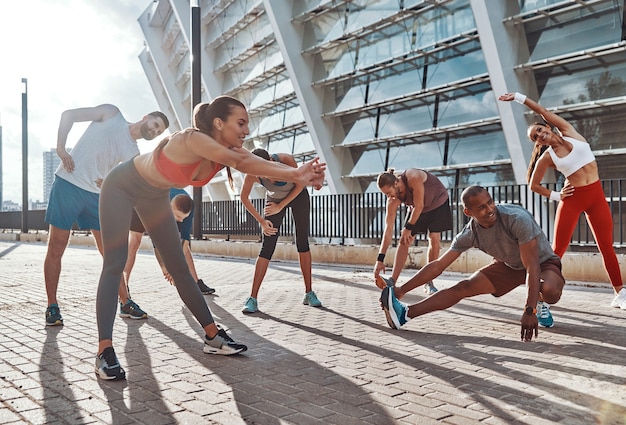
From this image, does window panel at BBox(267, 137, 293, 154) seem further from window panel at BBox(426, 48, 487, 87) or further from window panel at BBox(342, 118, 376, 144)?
window panel at BBox(426, 48, 487, 87)

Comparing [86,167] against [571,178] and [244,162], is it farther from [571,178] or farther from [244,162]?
[571,178]

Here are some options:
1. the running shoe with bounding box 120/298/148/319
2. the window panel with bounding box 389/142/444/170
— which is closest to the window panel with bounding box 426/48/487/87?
the window panel with bounding box 389/142/444/170

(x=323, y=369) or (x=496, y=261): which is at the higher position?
(x=496, y=261)

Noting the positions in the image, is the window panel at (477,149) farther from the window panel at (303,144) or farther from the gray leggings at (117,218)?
the gray leggings at (117,218)

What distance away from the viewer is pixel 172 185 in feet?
11.2

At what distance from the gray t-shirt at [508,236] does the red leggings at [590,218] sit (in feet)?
4.21

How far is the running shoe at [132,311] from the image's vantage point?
5.07 meters

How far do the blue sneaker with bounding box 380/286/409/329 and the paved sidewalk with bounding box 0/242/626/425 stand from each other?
0.29 ft

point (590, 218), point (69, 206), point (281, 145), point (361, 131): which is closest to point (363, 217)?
point (590, 218)

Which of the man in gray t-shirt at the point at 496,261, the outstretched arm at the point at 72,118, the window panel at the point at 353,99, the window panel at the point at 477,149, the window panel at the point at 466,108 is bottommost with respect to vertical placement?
the man in gray t-shirt at the point at 496,261

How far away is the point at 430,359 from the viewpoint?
3561mm

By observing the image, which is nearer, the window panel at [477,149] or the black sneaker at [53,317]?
the black sneaker at [53,317]

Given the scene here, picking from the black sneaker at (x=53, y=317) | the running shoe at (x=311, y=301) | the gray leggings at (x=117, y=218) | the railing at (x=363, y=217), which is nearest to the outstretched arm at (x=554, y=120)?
the railing at (x=363, y=217)

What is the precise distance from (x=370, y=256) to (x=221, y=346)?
8547 mm
